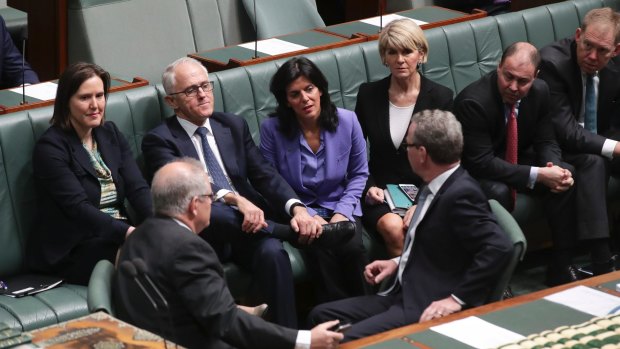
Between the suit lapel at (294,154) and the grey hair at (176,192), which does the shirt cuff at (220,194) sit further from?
the grey hair at (176,192)

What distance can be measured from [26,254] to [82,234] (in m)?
0.23

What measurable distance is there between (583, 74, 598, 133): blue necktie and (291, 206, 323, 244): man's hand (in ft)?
4.80

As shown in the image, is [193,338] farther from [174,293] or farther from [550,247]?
[550,247]

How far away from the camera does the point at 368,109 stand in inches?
178

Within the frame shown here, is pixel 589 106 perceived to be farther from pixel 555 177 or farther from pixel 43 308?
pixel 43 308

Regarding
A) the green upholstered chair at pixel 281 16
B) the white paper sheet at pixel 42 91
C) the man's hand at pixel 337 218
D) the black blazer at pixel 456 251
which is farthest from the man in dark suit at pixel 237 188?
the green upholstered chair at pixel 281 16

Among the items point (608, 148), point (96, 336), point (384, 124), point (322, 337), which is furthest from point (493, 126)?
point (96, 336)

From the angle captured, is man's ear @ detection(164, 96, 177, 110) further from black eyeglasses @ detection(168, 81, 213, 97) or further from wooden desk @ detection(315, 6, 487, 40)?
wooden desk @ detection(315, 6, 487, 40)

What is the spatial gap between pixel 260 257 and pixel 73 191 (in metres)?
0.67

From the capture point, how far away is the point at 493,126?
14.9ft

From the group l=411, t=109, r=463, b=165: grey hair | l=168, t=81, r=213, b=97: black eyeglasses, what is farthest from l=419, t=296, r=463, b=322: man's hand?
l=168, t=81, r=213, b=97: black eyeglasses

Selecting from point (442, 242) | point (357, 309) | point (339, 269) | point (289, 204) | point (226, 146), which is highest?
point (226, 146)

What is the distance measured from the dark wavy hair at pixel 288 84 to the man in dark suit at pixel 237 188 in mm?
146

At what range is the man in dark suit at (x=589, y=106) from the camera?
15.1 feet
